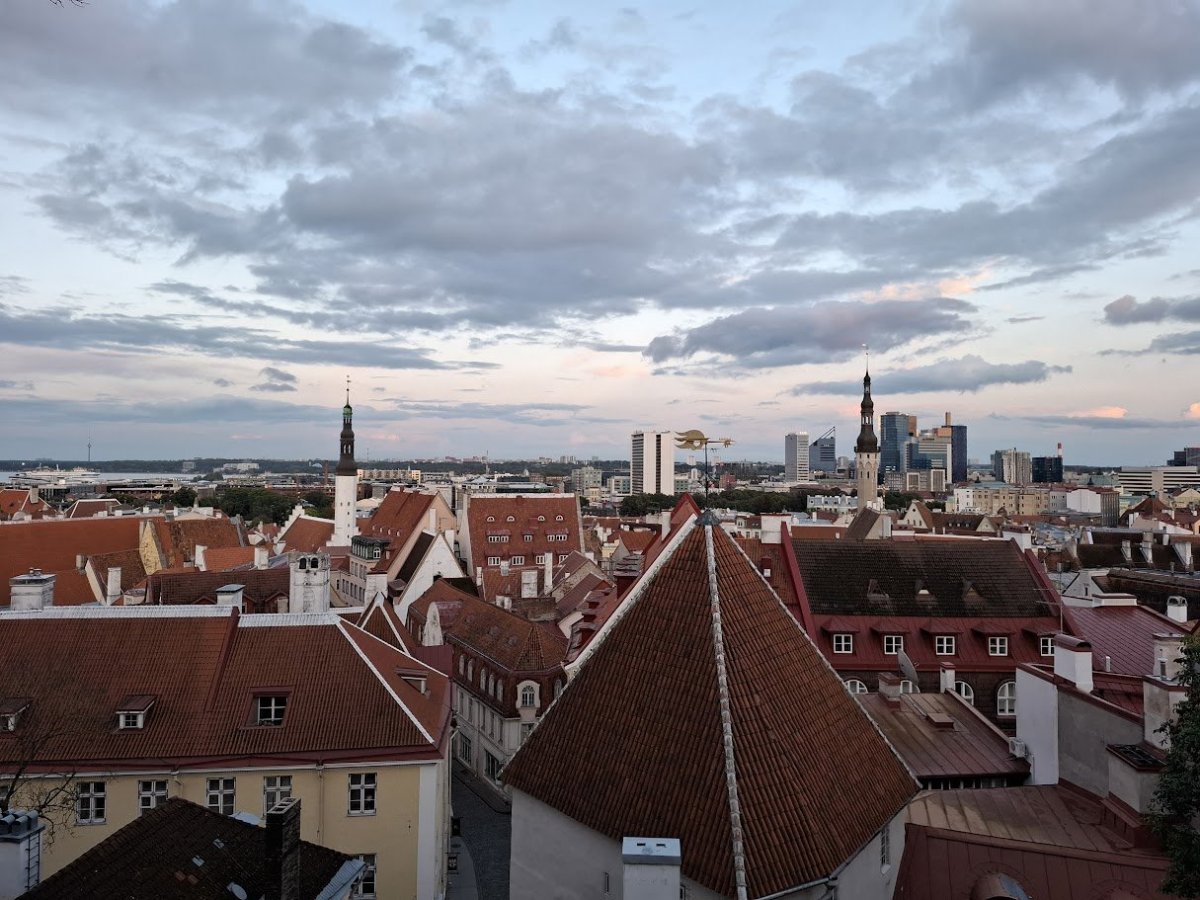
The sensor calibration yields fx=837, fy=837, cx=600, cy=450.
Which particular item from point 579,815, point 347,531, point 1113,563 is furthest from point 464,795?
point 1113,563

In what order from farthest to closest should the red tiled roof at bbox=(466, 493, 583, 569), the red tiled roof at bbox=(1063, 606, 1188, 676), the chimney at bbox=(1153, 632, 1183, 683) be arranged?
the red tiled roof at bbox=(466, 493, 583, 569)
the red tiled roof at bbox=(1063, 606, 1188, 676)
the chimney at bbox=(1153, 632, 1183, 683)

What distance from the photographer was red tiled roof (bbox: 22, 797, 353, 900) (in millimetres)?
12797

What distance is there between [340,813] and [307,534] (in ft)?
213

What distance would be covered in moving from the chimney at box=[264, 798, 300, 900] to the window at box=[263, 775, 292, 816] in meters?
8.58

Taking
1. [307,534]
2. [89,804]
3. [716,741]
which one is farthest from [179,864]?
[307,534]

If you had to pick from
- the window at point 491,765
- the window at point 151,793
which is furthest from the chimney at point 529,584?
the window at point 151,793

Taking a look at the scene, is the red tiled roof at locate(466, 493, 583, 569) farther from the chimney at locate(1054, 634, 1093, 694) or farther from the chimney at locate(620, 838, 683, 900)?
the chimney at locate(620, 838, 683, 900)

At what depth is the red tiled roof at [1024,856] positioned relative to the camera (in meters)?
14.0

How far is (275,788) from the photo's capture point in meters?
21.2

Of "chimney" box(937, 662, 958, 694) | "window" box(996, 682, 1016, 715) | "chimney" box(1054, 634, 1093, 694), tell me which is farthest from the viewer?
"window" box(996, 682, 1016, 715)

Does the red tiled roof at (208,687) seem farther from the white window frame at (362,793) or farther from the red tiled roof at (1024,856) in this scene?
the red tiled roof at (1024,856)

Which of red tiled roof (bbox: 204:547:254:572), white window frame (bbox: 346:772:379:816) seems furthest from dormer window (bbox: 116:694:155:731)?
red tiled roof (bbox: 204:547:254:572)

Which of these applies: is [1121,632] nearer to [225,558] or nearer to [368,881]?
[368,881]

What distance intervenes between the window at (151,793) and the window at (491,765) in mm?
17662
